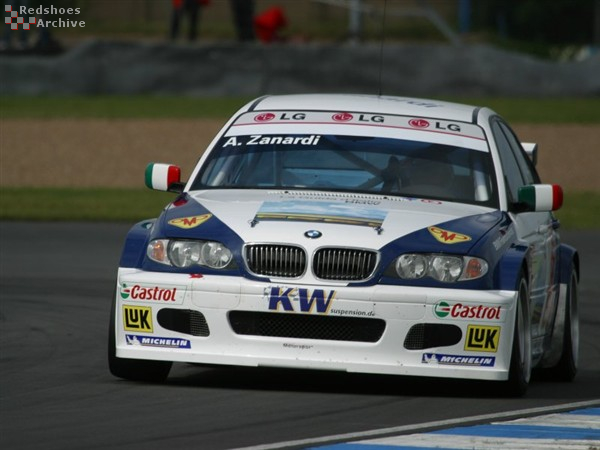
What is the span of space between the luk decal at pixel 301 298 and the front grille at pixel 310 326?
5 centimetres

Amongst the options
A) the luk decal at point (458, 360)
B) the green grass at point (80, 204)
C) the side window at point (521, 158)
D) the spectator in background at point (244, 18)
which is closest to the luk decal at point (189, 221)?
the luk decal at point (458, 360)

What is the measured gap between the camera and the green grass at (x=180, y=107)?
33.5 meters

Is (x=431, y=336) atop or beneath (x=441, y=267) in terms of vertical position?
beneath

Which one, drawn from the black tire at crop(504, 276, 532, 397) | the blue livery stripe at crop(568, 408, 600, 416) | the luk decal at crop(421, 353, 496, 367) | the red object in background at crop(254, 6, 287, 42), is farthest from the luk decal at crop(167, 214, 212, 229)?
the red object in background at crop(254, 6, 287, 42)

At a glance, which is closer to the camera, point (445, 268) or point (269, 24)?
point (445, 268)

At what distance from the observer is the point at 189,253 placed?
810cm

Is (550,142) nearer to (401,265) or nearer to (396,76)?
(396,76)

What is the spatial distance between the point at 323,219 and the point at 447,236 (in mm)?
585

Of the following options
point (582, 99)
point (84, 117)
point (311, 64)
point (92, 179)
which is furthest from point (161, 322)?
point (582, 99)

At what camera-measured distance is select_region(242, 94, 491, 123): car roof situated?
965 centimetres

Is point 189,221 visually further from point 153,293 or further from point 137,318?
point 137,318

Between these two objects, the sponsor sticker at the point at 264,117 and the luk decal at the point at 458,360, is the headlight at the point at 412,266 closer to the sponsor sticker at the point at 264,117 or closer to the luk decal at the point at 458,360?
the luk decal at the point at 458,360

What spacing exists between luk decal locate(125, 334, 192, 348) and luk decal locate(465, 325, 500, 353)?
129 centimetres

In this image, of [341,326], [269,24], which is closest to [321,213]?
[341,326]
